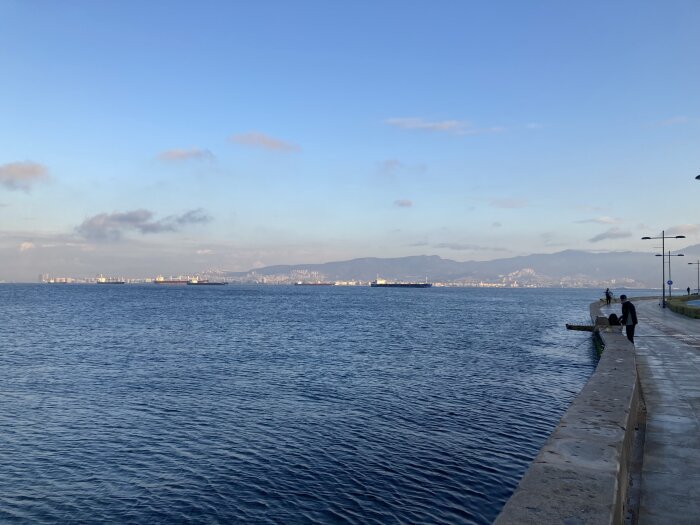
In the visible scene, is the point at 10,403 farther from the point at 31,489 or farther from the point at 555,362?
the point at 555,362

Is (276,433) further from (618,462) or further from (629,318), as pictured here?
(629,318)

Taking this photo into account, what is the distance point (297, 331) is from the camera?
54.0 metres

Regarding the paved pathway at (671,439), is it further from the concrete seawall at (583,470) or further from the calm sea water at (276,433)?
the calm sea water at (276,433)

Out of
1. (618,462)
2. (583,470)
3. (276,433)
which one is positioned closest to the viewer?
(583,470)

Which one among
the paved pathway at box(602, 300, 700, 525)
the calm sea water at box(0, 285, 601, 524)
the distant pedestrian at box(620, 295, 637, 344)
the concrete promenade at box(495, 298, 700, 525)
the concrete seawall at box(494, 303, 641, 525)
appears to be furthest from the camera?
the distant pedestrian at box(620, 295, 637, 344)

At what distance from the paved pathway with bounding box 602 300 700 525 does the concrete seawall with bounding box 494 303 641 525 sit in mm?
343

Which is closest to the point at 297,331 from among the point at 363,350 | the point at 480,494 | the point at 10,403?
the point at 363,350

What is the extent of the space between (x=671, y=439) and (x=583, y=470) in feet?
14.0

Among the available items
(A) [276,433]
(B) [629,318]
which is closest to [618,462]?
(A) [276,433]

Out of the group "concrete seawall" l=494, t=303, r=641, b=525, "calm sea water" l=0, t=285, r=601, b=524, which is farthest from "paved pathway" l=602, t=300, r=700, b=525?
"calm sea water" l=0, t=285, r=601, b=524

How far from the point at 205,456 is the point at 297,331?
39056 millimetres

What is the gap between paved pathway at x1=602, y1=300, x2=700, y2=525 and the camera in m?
7.01

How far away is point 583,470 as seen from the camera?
6.81 meters

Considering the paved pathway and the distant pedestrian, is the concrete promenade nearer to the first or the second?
the paved pathway
